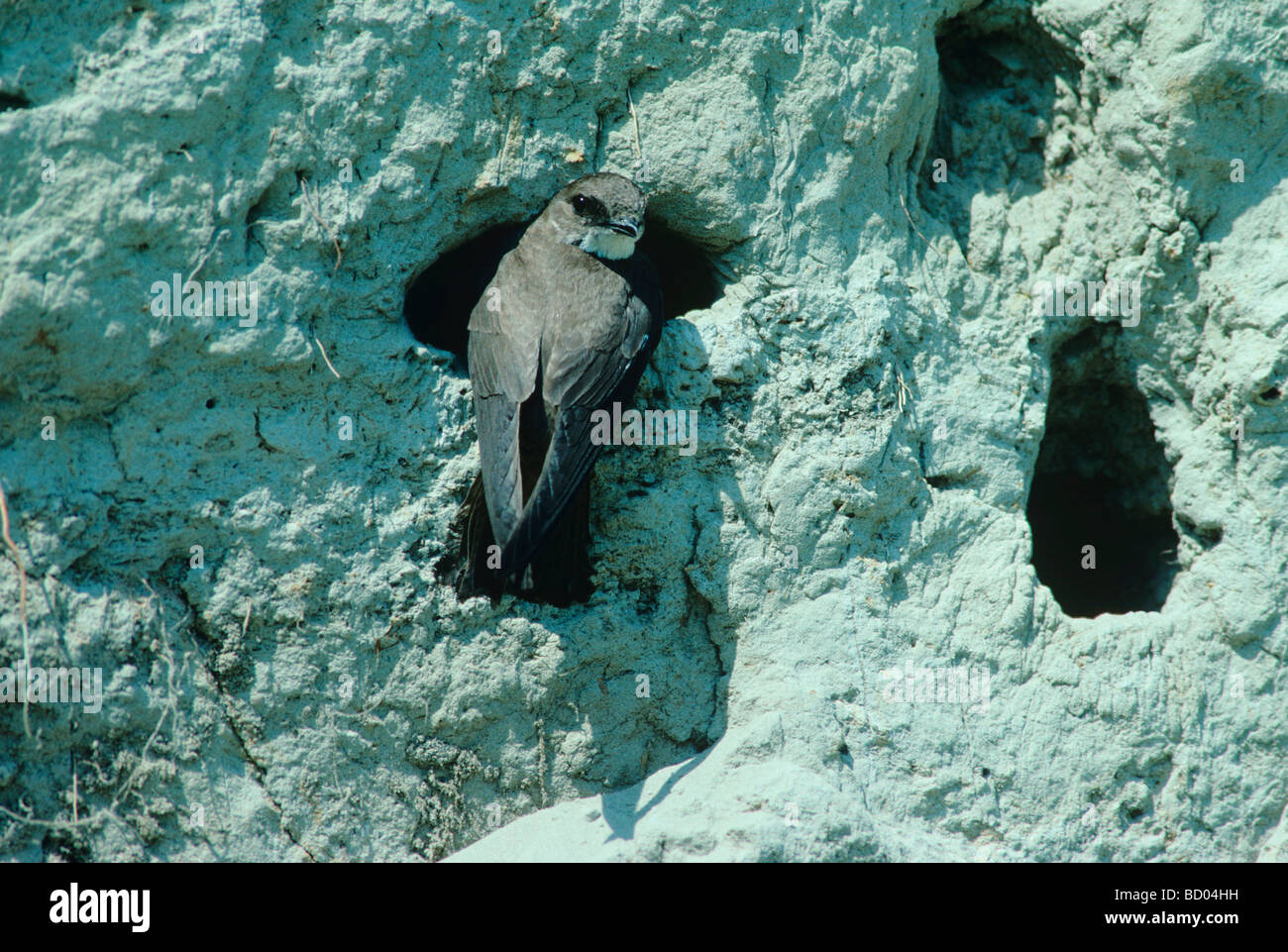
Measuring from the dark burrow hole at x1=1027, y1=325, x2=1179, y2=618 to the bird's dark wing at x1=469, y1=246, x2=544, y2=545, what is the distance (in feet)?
5.38

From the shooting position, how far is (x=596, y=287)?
309 cm

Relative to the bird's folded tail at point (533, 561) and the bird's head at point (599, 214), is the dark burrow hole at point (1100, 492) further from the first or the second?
the bird's folded tail at point (533, 561)

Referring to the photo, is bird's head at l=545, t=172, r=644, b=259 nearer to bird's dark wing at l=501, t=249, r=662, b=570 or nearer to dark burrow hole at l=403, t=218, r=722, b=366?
bird's dark wing at l=501, t=249, r=662, b=570

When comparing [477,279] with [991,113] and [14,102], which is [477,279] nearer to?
[14,102]

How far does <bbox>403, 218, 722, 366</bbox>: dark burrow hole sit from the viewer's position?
3336 mm

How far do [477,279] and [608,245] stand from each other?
19.2 inches

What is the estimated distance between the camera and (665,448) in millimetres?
3117

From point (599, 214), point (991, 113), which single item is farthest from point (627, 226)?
point (991, 113)

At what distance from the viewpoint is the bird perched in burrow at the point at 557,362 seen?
2.85 meters

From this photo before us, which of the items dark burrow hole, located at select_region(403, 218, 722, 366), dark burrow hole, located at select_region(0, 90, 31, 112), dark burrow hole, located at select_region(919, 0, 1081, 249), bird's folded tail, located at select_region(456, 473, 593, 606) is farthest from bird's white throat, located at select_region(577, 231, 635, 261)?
dark burrow hole, located at select_region(0, 90, 31, 112)

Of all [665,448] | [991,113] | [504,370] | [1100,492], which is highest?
[991,113]

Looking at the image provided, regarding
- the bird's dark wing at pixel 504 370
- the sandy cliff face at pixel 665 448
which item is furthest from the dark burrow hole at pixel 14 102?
the bird's dark wing at pixel 504 370

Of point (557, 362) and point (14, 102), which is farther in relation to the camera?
point (557, 362)
